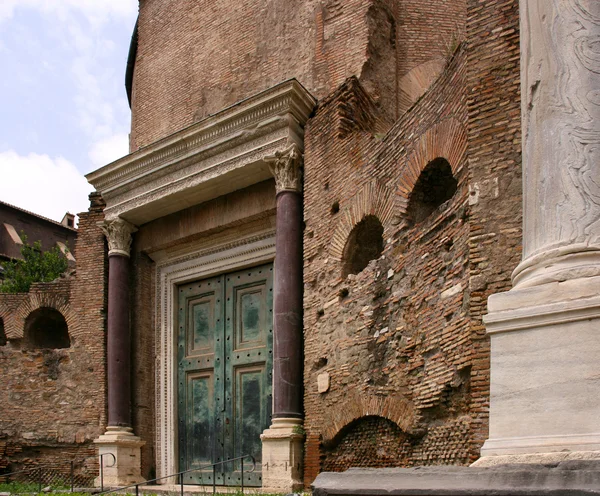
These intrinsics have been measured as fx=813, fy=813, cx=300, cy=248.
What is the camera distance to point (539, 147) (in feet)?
14.1

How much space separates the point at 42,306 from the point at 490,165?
10.0 metres

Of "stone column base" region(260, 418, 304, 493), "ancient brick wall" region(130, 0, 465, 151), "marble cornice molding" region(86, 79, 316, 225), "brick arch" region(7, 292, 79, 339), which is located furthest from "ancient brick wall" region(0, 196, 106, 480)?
"stone column base" region(260, 418, 304, 493)

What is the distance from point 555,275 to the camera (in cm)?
395

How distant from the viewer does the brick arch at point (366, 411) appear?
7595 mm

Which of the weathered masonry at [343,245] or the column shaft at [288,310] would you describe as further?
the column shaft at [288,310]

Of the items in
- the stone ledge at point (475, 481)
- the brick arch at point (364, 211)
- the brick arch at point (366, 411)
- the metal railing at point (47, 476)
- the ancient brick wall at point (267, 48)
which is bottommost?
the metal railing at point (47, 476)

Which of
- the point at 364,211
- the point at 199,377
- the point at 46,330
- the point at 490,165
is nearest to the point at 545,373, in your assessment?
the point at 490,165

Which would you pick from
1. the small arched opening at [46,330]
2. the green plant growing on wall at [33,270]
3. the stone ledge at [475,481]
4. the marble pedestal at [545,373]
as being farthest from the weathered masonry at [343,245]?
the green plant growing on wall at [33,270]

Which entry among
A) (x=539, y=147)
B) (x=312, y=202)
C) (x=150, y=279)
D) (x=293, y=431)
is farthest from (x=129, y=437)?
(x=539, y=147)

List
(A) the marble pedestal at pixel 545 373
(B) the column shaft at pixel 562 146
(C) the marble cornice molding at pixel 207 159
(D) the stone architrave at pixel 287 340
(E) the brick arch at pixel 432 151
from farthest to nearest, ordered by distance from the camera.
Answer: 1. (C) the marble cornice molding at pixel 207 159
2. (D) the stone architrave at pixel 287 340
3. (E) the brick arch at pixel 432 151
4. (B) the column shaft at pixel 562 146
5. (A) the marble pedestal at pixel 545 373

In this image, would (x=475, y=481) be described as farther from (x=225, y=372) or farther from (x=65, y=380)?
(x=65, y=380)

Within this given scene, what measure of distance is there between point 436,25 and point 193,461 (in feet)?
24.5

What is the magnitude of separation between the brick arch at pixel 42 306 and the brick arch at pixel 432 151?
730cm

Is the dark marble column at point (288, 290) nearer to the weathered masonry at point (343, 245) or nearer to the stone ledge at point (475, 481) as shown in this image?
the weathered masonry at point (343, 245)
